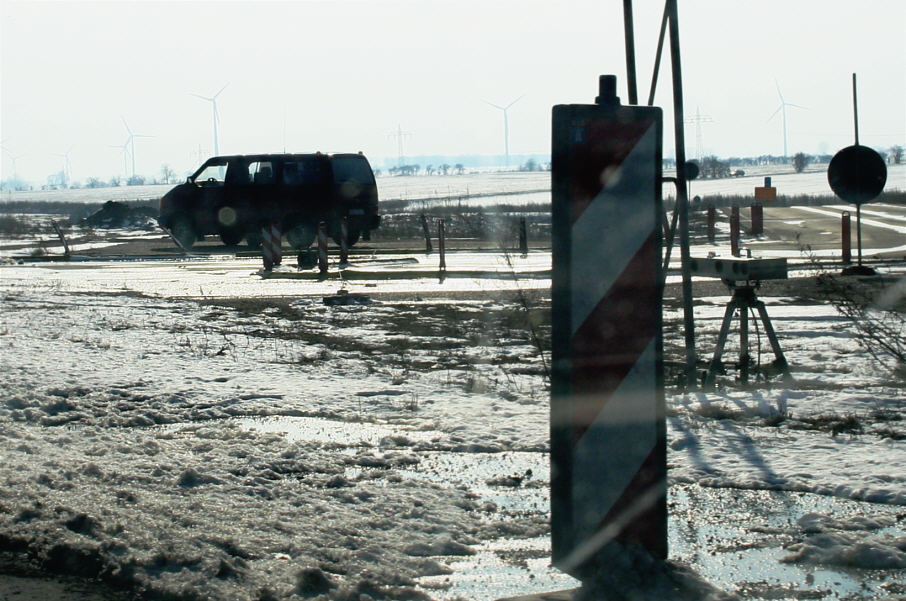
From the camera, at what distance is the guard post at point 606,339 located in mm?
3615

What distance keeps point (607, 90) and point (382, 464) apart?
2.51 m

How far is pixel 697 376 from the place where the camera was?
7645 millimetres

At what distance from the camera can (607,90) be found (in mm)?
3730

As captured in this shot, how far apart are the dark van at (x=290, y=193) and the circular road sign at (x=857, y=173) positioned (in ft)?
44.9

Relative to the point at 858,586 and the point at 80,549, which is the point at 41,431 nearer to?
the point at 80,549

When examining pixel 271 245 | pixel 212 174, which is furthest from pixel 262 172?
pixel 271 245

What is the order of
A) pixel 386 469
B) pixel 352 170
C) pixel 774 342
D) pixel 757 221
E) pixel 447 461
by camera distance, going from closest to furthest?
pixel 386 469 < pixel 447 461 < pixel 774 342 < pixel 352 170 < pixel 757 221

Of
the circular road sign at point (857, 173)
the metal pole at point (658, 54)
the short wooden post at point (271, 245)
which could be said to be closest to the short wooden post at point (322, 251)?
the short wooden post at point (271, 245)

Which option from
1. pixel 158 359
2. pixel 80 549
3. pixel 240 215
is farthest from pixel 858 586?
pixel 240 215

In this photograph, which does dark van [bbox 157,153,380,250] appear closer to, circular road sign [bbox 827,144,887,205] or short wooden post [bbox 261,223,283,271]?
short wooden post [bbox 261,223,283,271]

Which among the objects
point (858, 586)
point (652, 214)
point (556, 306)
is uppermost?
point (652, 214)

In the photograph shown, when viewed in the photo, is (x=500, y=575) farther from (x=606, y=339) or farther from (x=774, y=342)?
(x=774, y=342)

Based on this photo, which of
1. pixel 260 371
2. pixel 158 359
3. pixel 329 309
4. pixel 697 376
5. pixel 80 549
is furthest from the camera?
pixel 329 309

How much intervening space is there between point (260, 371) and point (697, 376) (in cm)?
343
